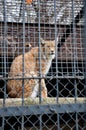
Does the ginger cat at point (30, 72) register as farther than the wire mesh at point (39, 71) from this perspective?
Yes

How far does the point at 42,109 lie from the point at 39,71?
63 cm

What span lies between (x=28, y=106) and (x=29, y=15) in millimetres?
2299

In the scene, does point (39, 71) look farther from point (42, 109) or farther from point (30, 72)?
point (30, 72)

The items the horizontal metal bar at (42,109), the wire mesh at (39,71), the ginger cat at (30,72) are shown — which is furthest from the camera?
the ginger cat at (30,72)

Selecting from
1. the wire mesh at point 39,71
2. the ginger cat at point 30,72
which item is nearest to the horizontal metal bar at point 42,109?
the wire mesh at point 39,71

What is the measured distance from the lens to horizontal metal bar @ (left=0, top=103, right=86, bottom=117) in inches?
177

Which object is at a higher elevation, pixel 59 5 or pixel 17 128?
pixel 59 5

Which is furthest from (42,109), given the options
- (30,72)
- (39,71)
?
(30,72)

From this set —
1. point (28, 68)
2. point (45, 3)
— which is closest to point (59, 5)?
point (45, 3)

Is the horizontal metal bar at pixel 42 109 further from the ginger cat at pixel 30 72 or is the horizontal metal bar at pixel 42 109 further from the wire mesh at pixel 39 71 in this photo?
the ginger cat at pixel 30 72

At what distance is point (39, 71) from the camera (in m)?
5.05

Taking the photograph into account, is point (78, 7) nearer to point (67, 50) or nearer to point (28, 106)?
point (67, 50)

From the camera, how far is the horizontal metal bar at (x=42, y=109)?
451 cm

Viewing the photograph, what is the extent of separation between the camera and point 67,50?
25.3 ft
